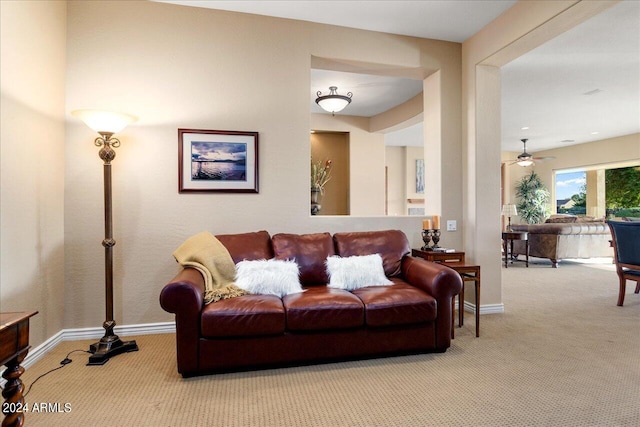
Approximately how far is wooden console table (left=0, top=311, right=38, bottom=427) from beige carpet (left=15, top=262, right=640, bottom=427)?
54 centimetres

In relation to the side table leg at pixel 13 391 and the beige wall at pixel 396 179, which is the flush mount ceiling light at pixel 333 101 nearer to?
the side table leg at pixel 13 391

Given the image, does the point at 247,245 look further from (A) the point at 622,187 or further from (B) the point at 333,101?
(A) the point at 622,187

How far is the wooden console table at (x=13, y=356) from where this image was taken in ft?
4.20

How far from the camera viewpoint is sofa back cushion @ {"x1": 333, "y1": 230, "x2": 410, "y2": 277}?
3.18 m

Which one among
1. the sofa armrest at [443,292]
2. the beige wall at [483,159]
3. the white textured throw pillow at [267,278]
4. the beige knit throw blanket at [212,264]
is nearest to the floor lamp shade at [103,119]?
the beige knit throw blanket at [212,264]

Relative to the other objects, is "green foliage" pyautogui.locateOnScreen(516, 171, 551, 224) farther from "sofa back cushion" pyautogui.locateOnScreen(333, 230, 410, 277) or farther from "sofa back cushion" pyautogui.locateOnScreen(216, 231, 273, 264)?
"sofa back cushion" pyautogui.locateOnScreen(216, 231, 273, 264)

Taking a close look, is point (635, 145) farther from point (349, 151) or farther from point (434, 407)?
point (434, 407)

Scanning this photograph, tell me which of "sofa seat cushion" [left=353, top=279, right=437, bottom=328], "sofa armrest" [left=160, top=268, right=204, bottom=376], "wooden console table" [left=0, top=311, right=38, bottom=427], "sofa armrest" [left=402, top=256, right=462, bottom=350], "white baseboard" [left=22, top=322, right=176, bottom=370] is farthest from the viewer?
"white baseboard" [left=22, top=322, right=176, bottom=370]

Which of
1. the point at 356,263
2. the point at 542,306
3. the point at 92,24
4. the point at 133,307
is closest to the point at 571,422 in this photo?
the point at 356,263

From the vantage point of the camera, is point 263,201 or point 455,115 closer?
point 263,201

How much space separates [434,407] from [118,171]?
10.0 feet

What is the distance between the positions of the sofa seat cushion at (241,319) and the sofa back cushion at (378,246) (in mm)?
1015

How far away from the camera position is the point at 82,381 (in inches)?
87.6

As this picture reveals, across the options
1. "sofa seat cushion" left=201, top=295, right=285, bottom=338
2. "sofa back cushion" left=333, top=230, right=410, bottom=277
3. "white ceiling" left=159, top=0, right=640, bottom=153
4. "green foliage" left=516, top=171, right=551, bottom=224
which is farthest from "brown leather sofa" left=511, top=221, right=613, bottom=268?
"sofa seat cushion" left=201, top=295, right=285, bottom=338
